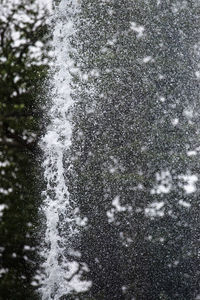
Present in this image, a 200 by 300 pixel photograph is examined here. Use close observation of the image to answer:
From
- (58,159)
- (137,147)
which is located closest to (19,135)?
(58,159)

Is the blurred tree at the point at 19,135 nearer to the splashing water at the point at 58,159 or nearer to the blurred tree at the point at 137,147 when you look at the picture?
the splashing water at the point at 58,159

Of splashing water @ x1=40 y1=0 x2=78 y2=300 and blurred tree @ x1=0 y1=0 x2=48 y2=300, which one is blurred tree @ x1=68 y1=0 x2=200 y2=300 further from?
blurred tree @ x1=0 y1=0 x2=48 y2=300

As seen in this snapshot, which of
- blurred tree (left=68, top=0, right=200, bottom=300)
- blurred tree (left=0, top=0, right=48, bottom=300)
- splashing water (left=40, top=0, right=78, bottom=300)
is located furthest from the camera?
blurred tree (left=0, top=0, right=48, bottom=300)

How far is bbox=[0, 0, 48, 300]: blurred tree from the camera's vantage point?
427 cm

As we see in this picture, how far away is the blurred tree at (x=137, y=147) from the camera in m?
3.72

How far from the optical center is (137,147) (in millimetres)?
4016

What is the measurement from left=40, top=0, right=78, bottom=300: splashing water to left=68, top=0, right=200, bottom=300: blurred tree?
180mm

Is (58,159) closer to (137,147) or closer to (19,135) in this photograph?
(19,135)

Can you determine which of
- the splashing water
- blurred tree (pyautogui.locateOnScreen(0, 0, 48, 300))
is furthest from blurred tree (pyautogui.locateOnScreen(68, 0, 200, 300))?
blurred tree (pyautogui.locateOnScreen(0, 0, 48, 300))

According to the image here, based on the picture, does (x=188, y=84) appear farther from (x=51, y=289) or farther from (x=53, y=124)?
(x=51, y=289)

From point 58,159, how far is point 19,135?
0.79 meters

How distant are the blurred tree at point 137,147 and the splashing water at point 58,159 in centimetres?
18

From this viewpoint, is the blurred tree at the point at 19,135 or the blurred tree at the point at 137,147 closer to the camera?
the blurred tree at the point at 137,147

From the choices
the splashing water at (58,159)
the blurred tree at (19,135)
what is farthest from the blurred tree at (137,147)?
the blurred tree at (19,135)
